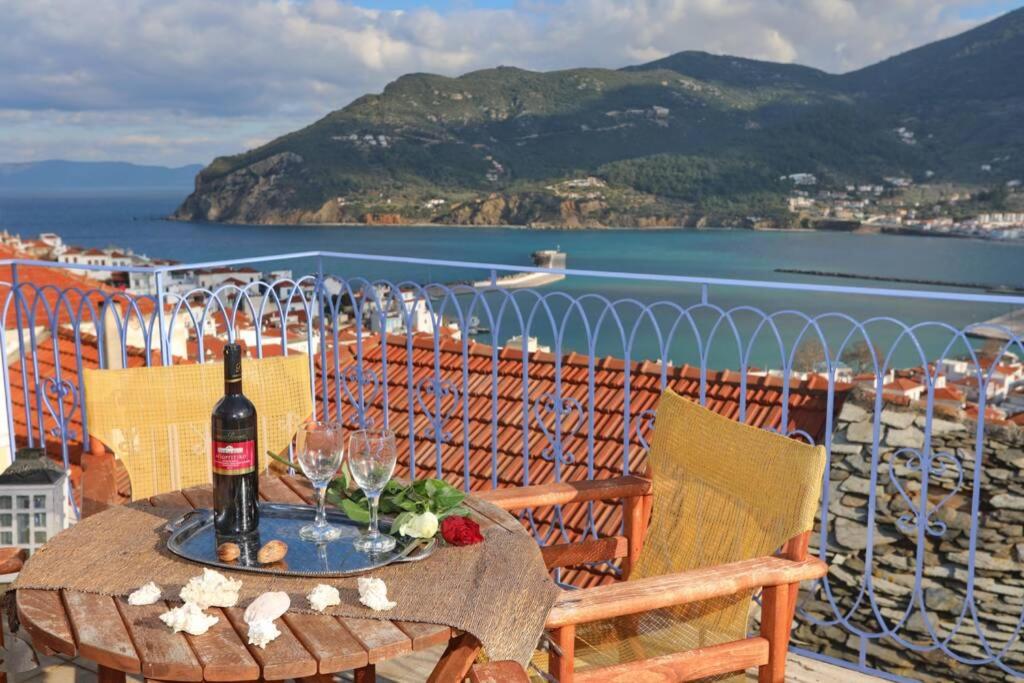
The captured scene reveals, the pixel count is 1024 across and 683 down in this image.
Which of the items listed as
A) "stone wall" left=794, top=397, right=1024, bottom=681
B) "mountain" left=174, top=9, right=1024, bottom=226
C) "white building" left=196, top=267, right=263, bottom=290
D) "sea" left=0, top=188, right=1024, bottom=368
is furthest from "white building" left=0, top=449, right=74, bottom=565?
"mountain" left=174, top=9, right=1024, bottom=226

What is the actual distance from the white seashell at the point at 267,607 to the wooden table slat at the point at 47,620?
230mm

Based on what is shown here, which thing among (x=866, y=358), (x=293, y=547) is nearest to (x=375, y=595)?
(x=293, y=547)

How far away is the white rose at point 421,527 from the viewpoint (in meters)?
1.49

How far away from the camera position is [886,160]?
4972cm

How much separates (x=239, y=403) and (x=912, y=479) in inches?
191

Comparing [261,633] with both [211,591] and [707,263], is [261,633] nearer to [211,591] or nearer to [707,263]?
[211,591]

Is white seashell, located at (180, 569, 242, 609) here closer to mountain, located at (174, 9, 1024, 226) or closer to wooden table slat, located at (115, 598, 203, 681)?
wooden table slat, located at (115, 598, 203, 681)

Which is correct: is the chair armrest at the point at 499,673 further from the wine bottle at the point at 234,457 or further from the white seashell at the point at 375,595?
the wine bottle at the point at 234,457

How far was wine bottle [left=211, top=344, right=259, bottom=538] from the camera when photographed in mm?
1473

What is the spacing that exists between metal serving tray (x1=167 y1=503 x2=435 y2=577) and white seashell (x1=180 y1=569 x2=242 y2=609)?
0.11 metres

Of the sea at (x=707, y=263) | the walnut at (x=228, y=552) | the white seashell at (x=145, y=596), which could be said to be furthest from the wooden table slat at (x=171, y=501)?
the sea at (x=707, y=263)

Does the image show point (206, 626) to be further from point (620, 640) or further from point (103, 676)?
point (620, 640)

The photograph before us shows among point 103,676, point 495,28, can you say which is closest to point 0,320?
point 103,676

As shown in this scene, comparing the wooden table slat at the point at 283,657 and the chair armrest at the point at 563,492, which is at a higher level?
the wooden table slat at the point at 283,657
